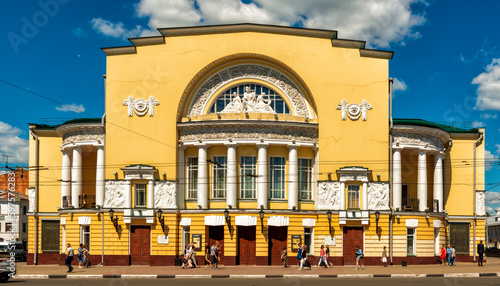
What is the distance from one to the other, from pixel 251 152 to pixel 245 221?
503 cm

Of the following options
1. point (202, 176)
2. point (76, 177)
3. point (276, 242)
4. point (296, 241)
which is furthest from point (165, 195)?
point (296, 241)

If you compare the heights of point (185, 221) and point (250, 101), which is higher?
point (250, 101)

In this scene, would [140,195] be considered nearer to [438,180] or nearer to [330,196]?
[330,196]

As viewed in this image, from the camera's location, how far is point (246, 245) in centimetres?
4247

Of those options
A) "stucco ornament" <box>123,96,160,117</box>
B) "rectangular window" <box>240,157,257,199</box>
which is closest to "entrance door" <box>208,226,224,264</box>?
"rectangular window" <box>240,157,257,199</box>

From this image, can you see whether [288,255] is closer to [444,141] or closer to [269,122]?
[269,122]

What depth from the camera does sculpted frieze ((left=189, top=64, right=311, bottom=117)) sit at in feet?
146

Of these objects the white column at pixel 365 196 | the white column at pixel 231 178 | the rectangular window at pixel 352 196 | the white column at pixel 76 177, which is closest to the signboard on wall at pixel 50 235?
the white column at pixel 76 177

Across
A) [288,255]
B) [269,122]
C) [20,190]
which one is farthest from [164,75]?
[20,190]

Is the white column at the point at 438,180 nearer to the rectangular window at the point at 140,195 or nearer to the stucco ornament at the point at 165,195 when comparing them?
the stucco ornament at the point at 165,195

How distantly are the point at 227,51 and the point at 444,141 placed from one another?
18210 mm

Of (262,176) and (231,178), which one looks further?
(231,178)

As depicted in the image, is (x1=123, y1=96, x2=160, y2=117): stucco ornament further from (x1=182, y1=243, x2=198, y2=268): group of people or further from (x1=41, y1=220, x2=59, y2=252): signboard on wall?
(x1=41, y1=220, x2=59, y2=252): signboard on wall

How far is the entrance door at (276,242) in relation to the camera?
42344 millimetres
